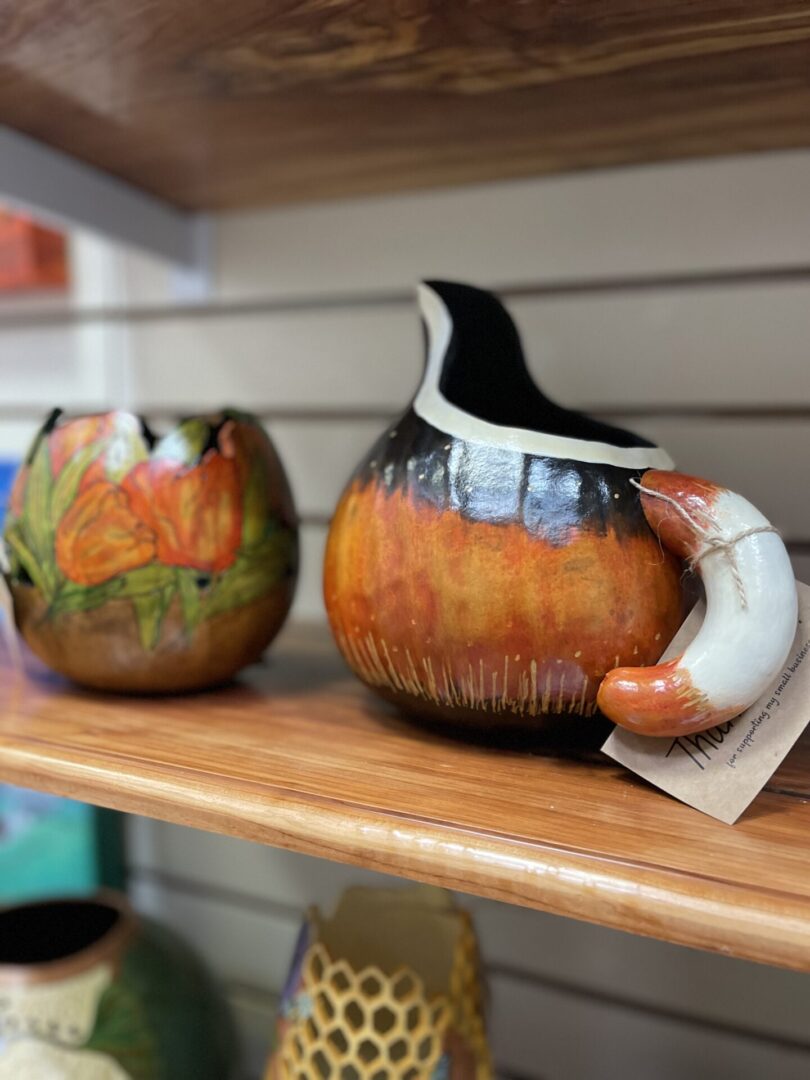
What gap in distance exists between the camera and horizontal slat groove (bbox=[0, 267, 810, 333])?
0.66m

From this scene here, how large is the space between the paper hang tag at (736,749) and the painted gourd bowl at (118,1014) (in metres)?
0.42

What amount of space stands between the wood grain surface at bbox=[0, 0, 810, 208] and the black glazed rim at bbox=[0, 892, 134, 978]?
1.95 feet

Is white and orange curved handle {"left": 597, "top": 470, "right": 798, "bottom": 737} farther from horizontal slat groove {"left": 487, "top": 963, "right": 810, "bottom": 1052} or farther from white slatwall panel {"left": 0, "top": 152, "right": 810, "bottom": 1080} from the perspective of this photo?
horizontal slat groove {"left": 487, "top": 963, "right": 810, "bottom": 1052}

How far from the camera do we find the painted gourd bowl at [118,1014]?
0.60 metres

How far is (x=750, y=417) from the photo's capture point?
0.66 meters

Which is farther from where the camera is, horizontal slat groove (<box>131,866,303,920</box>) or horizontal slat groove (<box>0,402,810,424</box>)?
horizontal slat groove (<box>131,866,303,920</box>)

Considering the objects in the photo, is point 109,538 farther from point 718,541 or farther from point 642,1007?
point 642,1007

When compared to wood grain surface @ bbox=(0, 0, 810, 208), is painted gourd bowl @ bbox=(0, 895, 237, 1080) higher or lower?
lower

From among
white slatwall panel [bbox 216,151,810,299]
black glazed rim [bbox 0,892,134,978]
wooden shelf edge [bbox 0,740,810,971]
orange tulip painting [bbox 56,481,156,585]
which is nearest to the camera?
wooden shelf edge [bbox 0,740,810,971]

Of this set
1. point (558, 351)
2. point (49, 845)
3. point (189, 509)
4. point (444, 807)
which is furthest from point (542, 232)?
point (49, 845)

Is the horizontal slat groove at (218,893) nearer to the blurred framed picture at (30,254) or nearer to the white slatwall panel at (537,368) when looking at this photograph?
the white slatwall panel at (537,368)

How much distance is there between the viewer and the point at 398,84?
549 millimetres

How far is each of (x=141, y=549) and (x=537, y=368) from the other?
35 centimetres

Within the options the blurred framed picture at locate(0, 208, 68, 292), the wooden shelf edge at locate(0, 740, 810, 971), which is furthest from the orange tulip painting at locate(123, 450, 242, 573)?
the blurred framed picture at locate(0, 208, 68, 292)
